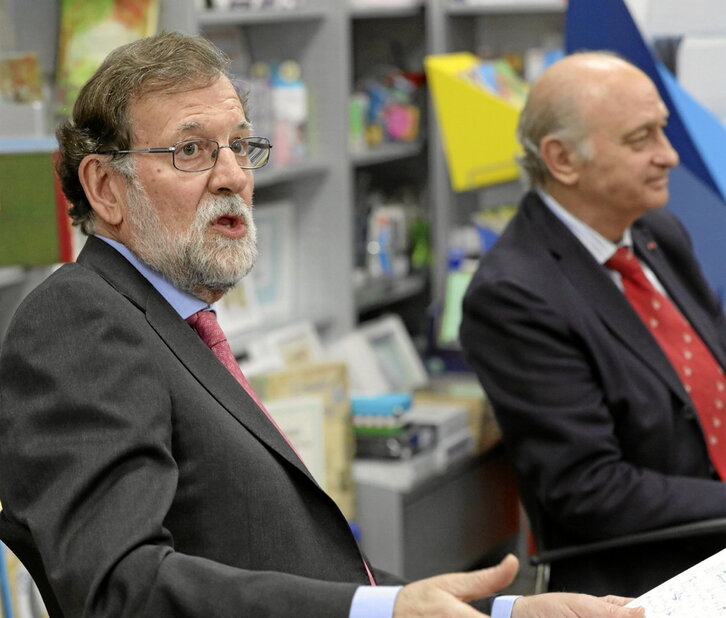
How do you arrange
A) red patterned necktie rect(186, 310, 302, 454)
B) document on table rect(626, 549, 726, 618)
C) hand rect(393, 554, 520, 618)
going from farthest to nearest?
red patterned necktie rect(186, 310, 302, 454) → document on table rect(626, 549, 726, 618) → hand rect(393, 554, 520, 618)

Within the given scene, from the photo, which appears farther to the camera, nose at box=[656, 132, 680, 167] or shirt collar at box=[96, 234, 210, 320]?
nose at box=[656, 132, 680, 167]

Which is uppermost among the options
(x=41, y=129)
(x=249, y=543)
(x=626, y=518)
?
(x=41, y=129)

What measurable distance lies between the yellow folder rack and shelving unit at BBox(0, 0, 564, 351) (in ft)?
1.16

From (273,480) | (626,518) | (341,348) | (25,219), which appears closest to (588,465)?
(626,518)

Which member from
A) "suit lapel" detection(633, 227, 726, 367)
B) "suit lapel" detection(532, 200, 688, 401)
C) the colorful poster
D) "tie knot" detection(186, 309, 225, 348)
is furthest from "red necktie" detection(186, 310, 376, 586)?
the colorful poster

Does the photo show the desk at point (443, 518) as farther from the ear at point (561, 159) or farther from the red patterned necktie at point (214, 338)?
the red patterned necktie at point (214, 338)

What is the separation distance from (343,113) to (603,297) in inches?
64.2

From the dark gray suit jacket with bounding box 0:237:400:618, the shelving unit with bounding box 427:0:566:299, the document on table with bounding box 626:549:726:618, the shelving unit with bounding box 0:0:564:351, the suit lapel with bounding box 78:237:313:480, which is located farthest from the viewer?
the shelving unit with bounding box 427:0:566:299

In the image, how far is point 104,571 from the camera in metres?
1.22

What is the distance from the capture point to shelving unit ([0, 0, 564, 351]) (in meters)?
3.46

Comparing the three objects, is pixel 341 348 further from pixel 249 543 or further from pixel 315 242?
pixel 249 543

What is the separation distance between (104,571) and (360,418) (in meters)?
2.23

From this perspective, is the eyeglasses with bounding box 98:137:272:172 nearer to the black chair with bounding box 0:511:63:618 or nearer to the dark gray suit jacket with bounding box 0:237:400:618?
the dark gray suit jacket with bounding box 0:237:400:618

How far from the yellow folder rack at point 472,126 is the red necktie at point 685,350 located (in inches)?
42.7
